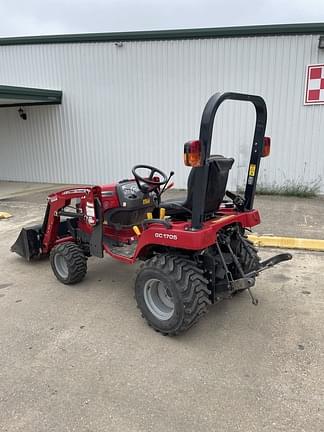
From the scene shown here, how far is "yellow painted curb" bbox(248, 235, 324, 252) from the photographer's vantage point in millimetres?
4788

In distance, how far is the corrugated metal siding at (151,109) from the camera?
8086 mm

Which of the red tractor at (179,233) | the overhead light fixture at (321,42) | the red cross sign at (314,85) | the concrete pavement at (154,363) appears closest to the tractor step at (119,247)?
the red tractor at (179,233)

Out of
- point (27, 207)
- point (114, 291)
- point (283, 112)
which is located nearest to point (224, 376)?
point (114, 291)

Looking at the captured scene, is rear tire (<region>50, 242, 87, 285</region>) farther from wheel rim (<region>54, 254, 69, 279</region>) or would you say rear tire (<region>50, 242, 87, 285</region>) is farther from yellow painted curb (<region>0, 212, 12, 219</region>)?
yellow painted curb (<region>0, 212, 12, 219</region>)

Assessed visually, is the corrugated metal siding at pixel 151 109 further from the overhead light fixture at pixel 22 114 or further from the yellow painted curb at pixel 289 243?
the yellow painted curb at pixel 289 243

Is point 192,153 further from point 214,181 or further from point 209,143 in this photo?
point 214,181

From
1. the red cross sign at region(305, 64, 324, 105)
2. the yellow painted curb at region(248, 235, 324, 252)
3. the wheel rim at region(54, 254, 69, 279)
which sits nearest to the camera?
the wheel rim at region(54, 254, 69, 279)

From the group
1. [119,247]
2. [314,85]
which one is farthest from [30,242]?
[314,85]

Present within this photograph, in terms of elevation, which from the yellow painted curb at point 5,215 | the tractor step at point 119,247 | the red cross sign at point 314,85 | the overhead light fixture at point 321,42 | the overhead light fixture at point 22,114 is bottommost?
the yellow painted curb at point 5,215

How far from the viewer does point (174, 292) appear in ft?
8.70

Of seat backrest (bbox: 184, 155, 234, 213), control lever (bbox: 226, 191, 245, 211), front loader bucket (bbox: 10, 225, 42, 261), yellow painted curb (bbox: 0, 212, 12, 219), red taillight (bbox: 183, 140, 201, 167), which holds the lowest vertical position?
yellow painted curb (bbox: 0, 212, 12, 219)

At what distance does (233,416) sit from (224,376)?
1.14 ft

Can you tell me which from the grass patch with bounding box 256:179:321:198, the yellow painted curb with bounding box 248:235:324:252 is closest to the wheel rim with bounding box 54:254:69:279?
the yellow painted curb with bounding box 248:235:324:252

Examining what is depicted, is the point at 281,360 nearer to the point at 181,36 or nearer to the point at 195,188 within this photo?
the point at 195,188
